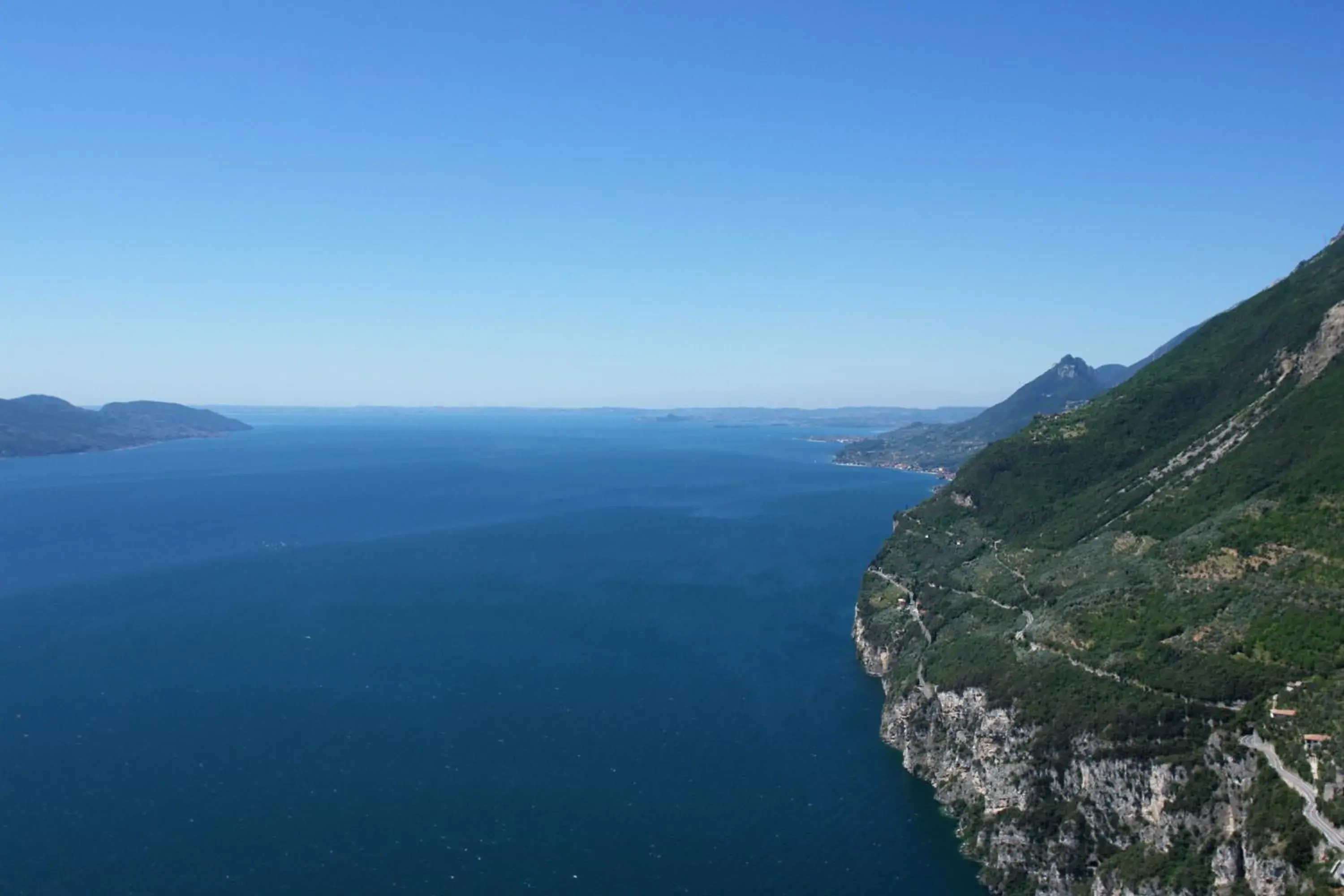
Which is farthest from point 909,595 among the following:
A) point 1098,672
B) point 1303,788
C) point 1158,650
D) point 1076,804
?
point 1303,788

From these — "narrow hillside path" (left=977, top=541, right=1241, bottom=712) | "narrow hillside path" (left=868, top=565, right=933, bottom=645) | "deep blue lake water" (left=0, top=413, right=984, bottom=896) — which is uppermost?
"narrow hillside path" (left=977, top=541, right=1241, bottom=712)

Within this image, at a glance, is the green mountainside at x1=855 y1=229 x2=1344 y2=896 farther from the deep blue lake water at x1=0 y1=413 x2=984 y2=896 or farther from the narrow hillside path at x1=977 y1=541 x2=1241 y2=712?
the deep blue lake water at x1=0 y1=413 x2=984 y2=896

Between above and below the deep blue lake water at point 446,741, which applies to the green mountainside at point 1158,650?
above

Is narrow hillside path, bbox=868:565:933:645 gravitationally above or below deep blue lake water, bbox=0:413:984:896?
above

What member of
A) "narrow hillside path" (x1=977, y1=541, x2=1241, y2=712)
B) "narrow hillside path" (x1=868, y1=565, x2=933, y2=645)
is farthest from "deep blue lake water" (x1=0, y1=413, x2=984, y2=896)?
"narrow hillside path" (x1=977, y1=541, x2=1241, y2=712)

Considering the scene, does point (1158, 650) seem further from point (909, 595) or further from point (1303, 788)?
point (909, 595)

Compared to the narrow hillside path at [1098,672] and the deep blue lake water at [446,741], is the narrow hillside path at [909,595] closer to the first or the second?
the narrow hillside path at [1098,672]

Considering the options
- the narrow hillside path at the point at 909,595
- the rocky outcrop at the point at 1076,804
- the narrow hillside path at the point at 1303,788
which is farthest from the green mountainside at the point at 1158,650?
the narrow hillside path at the point at 909,595
